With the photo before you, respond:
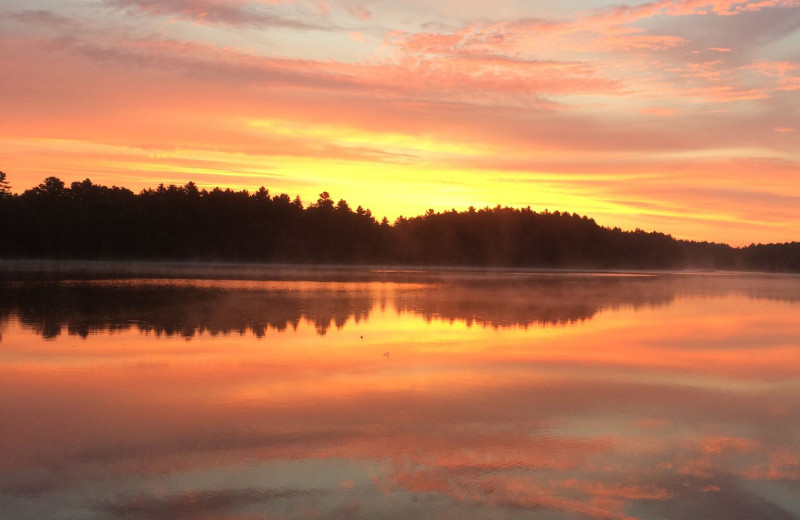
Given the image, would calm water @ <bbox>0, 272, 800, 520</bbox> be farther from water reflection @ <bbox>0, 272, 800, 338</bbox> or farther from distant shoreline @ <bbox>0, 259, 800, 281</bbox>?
distant shoreline @ <bbox>0, 259, 800, 281</bbox>

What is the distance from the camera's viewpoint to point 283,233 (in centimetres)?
10294

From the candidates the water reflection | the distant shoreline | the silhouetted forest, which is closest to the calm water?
the water reflection

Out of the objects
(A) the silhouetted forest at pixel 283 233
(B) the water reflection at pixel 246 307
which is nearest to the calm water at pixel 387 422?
(B) the water reflection at pixel 246 307

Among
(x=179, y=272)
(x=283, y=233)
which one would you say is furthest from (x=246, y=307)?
(x=283, y=233)

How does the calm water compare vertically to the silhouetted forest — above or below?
below

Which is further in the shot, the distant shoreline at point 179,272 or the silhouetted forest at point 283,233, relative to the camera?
the silhouetted forest at point 283,233

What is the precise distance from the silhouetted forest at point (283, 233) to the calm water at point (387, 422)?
240ft

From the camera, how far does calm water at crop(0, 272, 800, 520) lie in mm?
6469

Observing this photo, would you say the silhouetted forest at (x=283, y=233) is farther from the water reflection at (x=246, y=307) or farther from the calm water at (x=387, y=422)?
the calm water at (x=387, y=422)

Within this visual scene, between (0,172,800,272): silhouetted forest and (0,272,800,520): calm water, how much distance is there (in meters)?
73.1

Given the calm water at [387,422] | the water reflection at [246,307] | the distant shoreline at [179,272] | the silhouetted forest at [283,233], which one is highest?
the silhouetted forest at [283,233]

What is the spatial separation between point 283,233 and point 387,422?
313 feet

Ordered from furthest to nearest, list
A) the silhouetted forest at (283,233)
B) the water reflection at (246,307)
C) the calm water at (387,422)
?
the silhouetted forest at (283,233) < the water reflection at (246,307) < the calm water at (387,422)

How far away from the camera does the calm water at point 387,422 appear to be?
6.47m
